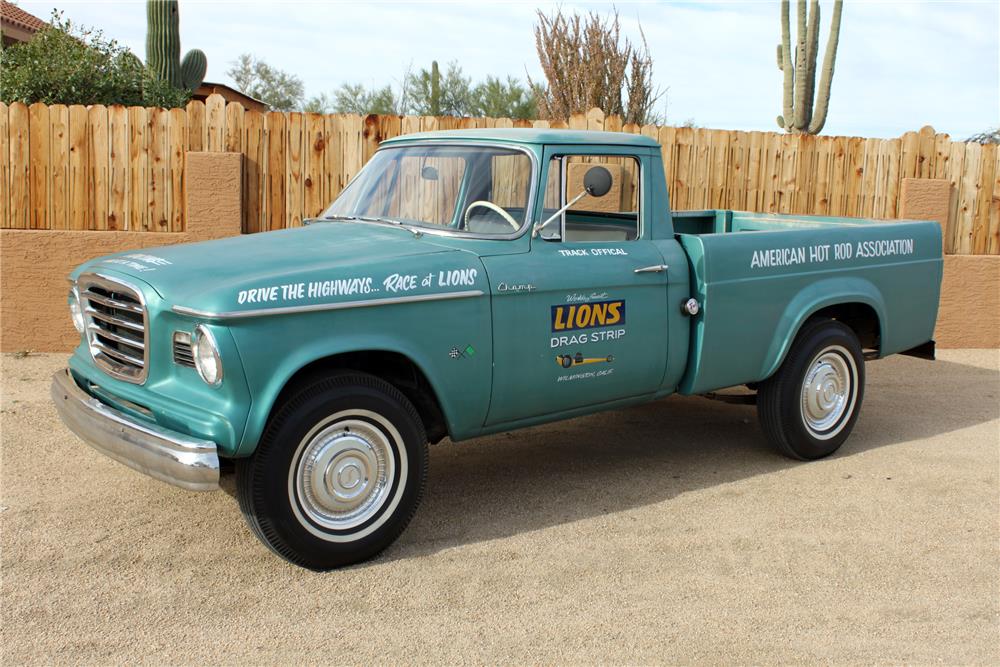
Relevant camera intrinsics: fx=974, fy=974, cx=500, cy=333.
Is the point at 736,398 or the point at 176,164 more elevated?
the point at 176,164

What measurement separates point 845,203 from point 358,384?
733cm

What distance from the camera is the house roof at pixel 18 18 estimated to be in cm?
2159

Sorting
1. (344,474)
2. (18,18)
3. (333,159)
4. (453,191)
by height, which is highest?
(18,18)

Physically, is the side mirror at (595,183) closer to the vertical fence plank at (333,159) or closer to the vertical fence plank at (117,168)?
the vertical fence plank at (333,159)

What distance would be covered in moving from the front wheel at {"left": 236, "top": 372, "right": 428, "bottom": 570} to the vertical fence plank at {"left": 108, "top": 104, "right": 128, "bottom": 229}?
5309 mm

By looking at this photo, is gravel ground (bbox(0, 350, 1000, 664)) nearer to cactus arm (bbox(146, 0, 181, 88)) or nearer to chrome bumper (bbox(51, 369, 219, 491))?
chrome bumper (bbox(51, 369, 219, 491))

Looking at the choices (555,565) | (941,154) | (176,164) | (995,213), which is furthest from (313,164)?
(995,213)

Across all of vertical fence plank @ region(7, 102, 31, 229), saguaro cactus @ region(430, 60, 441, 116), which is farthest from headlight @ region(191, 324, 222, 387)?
saguaro cactus @ region(430, 60, 441, 116)

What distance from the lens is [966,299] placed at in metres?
10.2

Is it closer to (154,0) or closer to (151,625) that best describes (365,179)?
(151,625)

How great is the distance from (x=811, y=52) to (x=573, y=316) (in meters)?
13.6

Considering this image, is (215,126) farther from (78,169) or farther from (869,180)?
(869,180)

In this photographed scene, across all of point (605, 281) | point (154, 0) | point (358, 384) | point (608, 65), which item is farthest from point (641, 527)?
point (154, 0)

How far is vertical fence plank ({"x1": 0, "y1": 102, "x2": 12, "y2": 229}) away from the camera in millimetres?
8453
